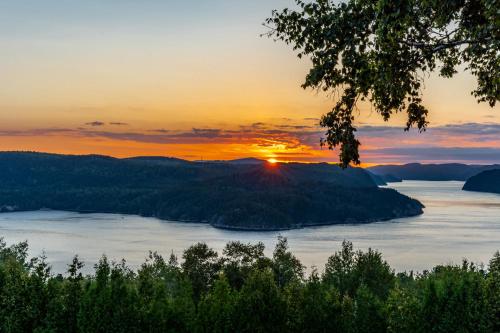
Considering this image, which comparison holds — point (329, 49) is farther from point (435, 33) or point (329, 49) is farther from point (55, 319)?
point (55, 319)

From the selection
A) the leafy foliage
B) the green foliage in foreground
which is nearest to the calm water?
the green foliage in foreground

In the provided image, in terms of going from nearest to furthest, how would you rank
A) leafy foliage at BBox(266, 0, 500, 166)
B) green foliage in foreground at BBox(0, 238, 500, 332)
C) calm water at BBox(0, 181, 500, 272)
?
leafy foliage at BBox(266, 0, 500, 166)
green foliage in foreground at BBox(0, 238, 500, 332)
calm water at BBox(0, 181, 500, 272)

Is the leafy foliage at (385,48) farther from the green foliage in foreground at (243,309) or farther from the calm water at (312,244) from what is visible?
the calm water at (312,244)

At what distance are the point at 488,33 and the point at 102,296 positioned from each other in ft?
93.4

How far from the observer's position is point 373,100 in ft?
44.3

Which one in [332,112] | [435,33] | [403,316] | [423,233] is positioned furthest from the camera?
[423,233]

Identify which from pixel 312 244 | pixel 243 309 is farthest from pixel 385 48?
pixel 312 244

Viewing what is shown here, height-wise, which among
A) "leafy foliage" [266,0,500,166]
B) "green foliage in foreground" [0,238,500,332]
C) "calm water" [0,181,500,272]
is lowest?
"calm water" [0,181,500,272]

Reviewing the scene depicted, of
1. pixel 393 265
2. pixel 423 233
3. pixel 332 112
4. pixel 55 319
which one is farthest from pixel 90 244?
pixel 332 112

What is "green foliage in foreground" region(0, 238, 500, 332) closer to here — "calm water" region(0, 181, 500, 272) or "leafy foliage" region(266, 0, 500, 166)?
"leafy foliage" region(266, 0, 500, 166)

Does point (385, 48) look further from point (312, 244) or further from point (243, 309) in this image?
point (312, 244)

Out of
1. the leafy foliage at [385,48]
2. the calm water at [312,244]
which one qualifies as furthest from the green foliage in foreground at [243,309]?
the calm water at [312,244]

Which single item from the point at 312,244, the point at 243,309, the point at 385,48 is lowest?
the point at 312,244

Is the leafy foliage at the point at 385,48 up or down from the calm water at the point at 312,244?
up
